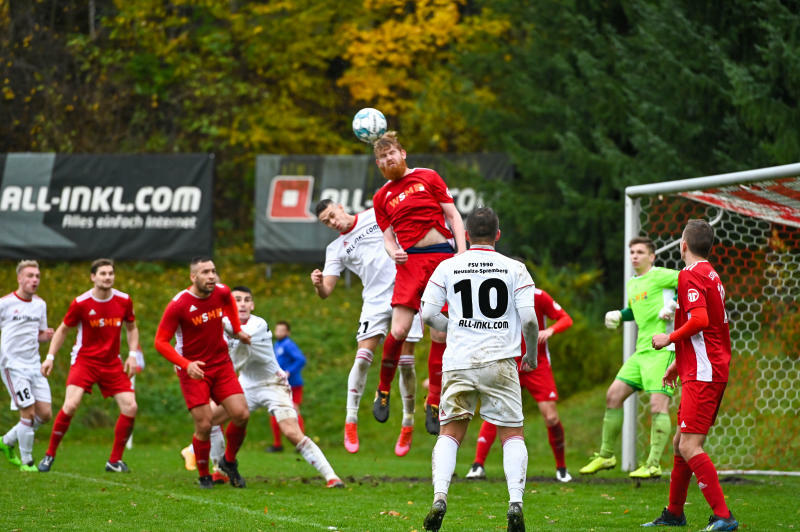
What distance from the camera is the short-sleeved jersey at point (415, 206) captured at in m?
8.63

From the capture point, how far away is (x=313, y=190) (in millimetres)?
21359

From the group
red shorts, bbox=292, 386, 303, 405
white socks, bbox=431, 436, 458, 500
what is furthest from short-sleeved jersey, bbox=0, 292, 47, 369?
white socks, bbox=431, 436, 458, 500

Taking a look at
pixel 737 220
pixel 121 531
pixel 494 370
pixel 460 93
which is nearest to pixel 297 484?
pixel 121 531

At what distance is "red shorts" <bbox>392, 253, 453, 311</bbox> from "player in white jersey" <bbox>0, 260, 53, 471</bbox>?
223 inches

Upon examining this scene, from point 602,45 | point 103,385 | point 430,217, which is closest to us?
point 430,217

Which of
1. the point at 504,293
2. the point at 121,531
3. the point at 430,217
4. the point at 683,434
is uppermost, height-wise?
the point at 430,217

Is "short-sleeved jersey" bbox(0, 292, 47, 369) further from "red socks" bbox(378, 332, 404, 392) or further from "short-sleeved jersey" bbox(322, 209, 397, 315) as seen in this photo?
"red socks" bbox(378, 332, 404, 392)

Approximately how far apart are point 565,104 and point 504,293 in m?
14.9

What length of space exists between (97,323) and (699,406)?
7.21 metres

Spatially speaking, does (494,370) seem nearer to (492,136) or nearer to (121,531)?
(121,531)

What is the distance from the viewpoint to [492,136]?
22.5 metres

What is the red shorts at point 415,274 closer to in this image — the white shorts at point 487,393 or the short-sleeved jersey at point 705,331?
the white shorts at point 487,393

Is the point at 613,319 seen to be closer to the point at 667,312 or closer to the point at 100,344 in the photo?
the point at 667,312

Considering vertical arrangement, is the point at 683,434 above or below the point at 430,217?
below
